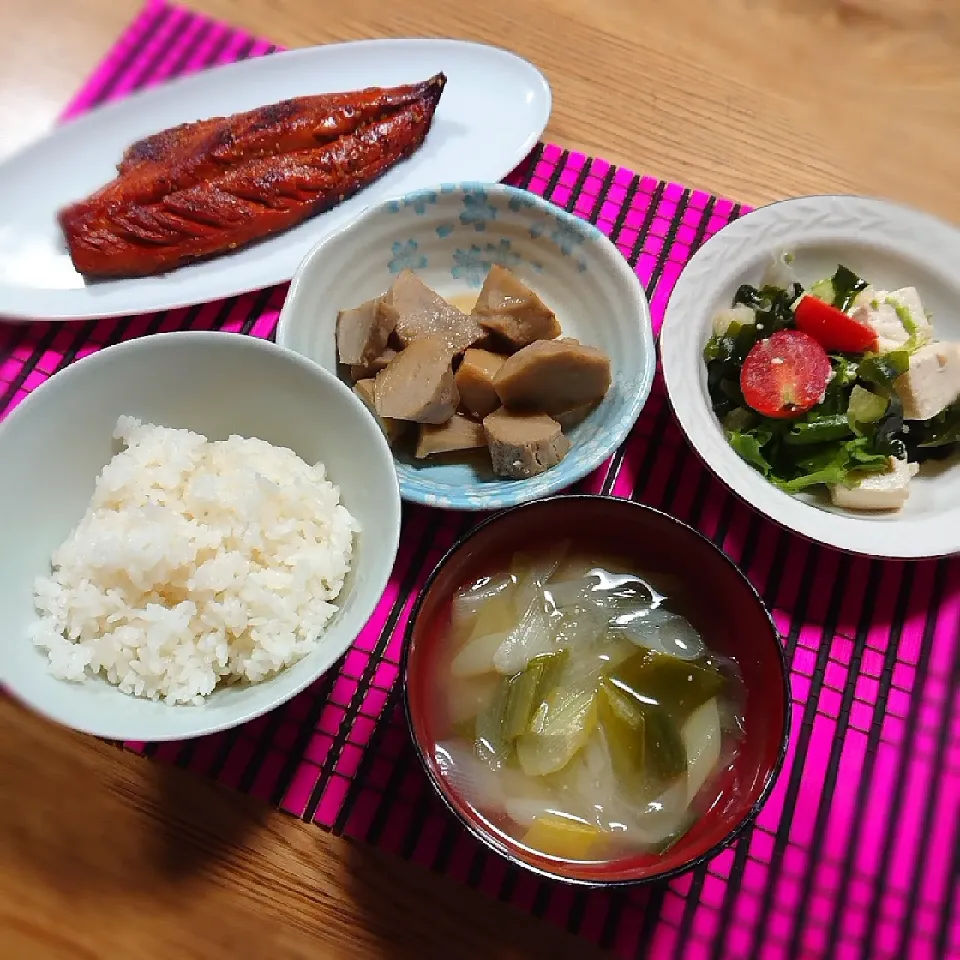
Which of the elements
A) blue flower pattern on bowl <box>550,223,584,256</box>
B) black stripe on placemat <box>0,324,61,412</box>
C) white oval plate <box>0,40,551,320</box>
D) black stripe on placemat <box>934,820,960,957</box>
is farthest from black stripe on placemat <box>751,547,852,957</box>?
black stripe on placemat <box>0,324,61,412</box>

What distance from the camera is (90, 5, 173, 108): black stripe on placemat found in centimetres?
213

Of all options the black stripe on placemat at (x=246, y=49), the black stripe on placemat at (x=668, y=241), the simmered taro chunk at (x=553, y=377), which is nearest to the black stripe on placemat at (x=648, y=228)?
the black stripe on placemat at (x=668, y=241)

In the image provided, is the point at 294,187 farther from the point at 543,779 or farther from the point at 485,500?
the point at 543,779

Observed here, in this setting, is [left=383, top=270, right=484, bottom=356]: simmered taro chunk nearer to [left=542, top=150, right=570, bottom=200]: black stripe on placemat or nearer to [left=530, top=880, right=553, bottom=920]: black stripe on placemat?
[left=542, top=150, right=570, bottom=200]: black stripe on placemat

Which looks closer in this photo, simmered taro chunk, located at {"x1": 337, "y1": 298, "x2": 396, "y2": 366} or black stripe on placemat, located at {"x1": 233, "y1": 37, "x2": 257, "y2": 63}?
simmered taro chunk, located at {"x1": 337, "y1": 298, "x2": 396, "y2": 366}

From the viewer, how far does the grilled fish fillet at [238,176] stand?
72.1 inches

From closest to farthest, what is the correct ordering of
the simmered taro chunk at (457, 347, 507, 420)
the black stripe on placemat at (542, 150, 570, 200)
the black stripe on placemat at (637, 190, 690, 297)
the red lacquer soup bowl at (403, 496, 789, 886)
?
the red lacquer soup bowl at (403, 496, 789, 886) → the simmered taro chunk at (457, 347, 507, 420) → the black stripe on placemat at (637, 190, 690, 297) → the black stripe on placemat at (542, 150, 570, 200)

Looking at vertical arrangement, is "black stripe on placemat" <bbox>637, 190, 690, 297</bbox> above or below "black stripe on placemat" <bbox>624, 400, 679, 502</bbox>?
above

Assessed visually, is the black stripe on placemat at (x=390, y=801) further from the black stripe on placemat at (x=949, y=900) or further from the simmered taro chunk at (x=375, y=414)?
the black stripe on placemat at (x=949, y=900)

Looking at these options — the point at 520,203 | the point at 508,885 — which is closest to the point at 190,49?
the point at 520,203

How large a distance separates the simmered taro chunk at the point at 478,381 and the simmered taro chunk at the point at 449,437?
48 millimetres

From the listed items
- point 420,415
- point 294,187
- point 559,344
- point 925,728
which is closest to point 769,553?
point 925,728

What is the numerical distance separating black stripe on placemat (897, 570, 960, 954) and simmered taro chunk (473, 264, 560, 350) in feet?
3.03

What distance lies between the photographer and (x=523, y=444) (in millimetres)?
1544
